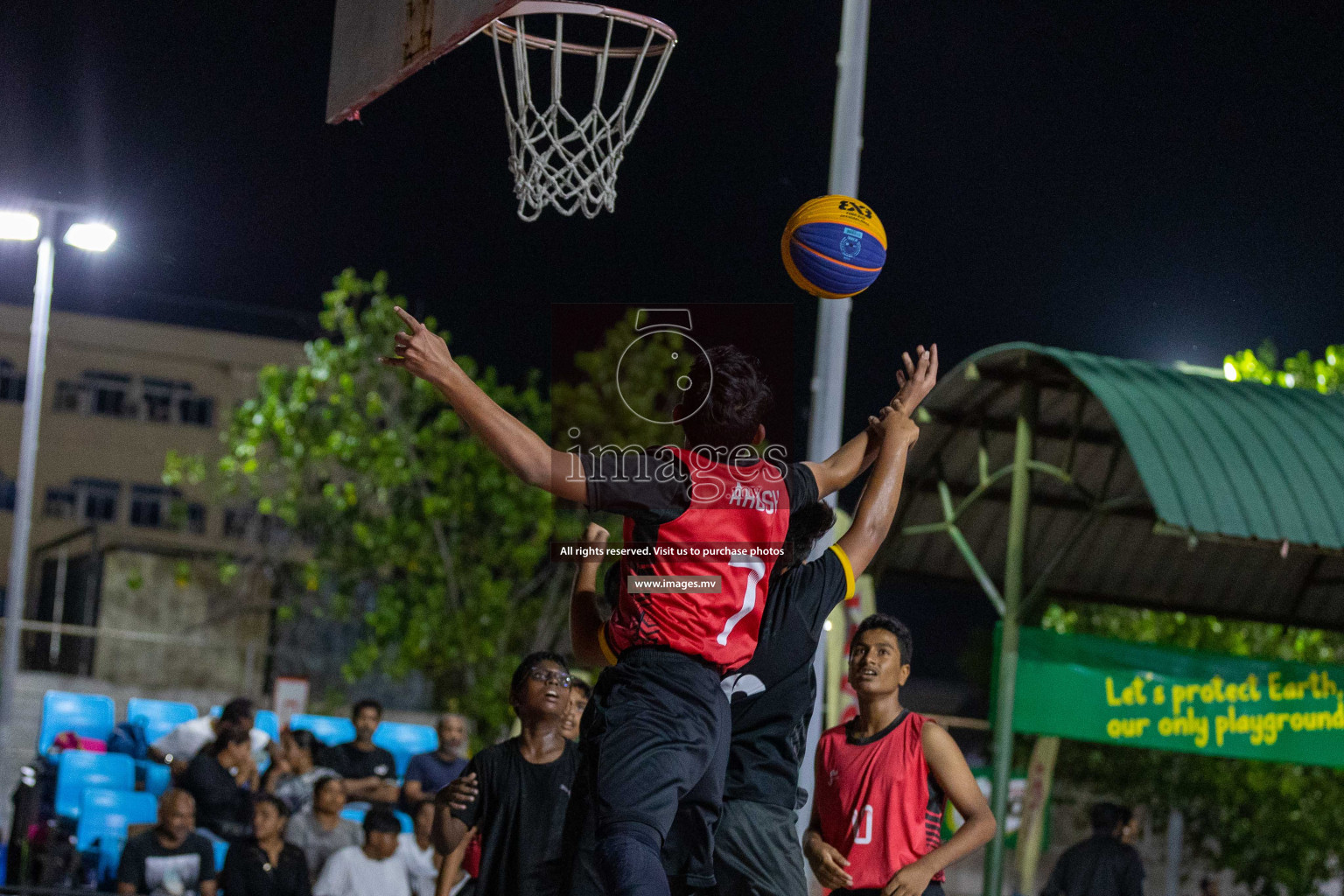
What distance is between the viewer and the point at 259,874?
390 inches

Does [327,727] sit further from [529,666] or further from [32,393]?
[529,666]

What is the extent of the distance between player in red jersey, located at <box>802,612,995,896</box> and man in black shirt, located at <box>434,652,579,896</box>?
99cm

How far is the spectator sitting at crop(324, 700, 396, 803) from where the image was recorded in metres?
12.1

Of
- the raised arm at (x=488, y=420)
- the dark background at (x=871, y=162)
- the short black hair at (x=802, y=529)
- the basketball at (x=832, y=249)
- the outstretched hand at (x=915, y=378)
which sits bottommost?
the short black hair at (x=802, y=529)

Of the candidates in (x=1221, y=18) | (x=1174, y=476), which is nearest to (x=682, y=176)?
(x=1221, y=18)

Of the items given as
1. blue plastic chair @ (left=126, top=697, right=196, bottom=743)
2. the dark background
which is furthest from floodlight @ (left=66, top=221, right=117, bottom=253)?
blue plastic chair @ (left=126, top=697, right=196, bottom=743)

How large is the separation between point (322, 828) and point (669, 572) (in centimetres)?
771

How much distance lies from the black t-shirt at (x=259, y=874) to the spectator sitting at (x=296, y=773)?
65 centimetres

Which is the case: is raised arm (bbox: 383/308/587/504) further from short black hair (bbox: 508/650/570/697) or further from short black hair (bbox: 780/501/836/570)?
short black hair (bbox: 508/650/570/697)

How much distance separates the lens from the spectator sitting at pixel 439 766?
11258mm

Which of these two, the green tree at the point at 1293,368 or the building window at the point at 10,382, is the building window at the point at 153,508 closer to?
the building window at the point at 10,382

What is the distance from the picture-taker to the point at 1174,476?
40.0ft

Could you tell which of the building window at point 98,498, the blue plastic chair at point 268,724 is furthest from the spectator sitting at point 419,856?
the building window at point 98,498

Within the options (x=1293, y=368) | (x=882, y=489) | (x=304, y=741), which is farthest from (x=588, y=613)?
(x=1293, y=368)
